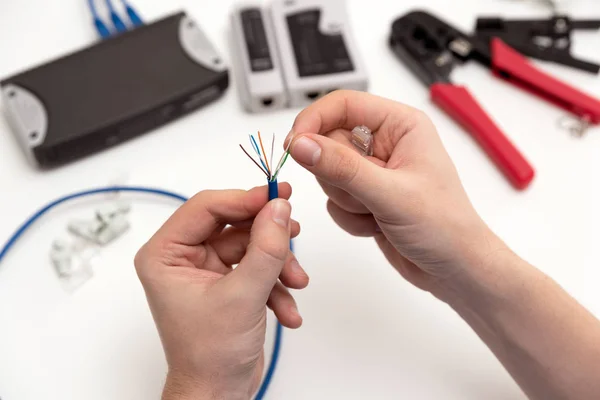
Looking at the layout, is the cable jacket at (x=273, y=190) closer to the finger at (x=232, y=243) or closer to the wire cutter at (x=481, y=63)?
the finger at (x=232, y=243)

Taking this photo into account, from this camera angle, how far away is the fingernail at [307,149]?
602 mm

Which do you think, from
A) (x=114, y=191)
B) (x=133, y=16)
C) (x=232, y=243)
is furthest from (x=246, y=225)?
(x=133, y=16)

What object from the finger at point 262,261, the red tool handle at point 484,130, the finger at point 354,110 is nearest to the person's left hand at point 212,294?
the finger at point 262,261

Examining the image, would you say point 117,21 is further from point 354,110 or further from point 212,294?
point 212,294

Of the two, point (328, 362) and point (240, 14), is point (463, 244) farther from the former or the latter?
point (240, 14)

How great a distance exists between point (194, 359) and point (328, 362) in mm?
213

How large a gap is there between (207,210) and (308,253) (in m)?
0.21

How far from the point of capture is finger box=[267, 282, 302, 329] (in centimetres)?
69

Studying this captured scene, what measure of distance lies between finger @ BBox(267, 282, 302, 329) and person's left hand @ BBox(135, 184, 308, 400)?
0.07 meters

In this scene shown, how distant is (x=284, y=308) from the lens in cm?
69

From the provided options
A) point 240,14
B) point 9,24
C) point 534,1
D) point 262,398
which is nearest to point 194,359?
point 262,398

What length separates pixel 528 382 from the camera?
26.3 inches

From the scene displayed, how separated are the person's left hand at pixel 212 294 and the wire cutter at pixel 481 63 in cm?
41

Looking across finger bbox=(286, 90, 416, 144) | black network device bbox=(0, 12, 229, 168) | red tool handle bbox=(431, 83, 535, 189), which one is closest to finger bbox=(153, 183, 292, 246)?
finger bbox=(286, 90, 416, 144)
